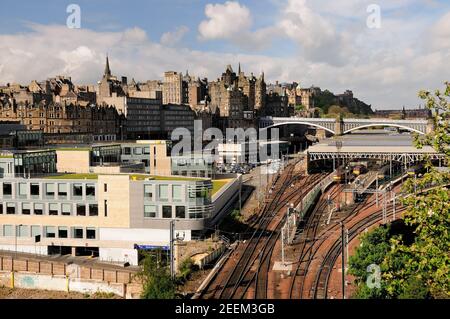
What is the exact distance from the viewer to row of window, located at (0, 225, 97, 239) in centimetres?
4141

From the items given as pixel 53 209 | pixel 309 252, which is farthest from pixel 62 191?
pixel 309 252

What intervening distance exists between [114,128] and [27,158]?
5890cm

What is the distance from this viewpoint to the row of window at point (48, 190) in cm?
4156

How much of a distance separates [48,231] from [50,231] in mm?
160

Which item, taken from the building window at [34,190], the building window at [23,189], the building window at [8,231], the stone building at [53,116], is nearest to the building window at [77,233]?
the building window at [34,190]

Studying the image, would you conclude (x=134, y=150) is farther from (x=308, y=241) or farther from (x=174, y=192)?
(x=308, y=241)

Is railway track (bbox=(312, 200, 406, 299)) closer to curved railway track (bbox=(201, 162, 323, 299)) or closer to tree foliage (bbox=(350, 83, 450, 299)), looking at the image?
curved railway track (bbox=(201, 162, 323, 299))

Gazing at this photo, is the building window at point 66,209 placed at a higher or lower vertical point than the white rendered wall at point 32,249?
higher

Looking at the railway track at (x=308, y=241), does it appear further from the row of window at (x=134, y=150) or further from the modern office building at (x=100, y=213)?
the row of window at (x=134, y=150)

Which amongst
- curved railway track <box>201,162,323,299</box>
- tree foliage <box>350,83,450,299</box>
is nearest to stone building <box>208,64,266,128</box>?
curved railway track <box>201,162,323,299</box>

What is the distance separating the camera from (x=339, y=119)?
135 m

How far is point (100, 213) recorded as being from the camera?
4134cm

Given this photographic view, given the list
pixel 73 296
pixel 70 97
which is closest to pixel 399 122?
pixel 70 97
